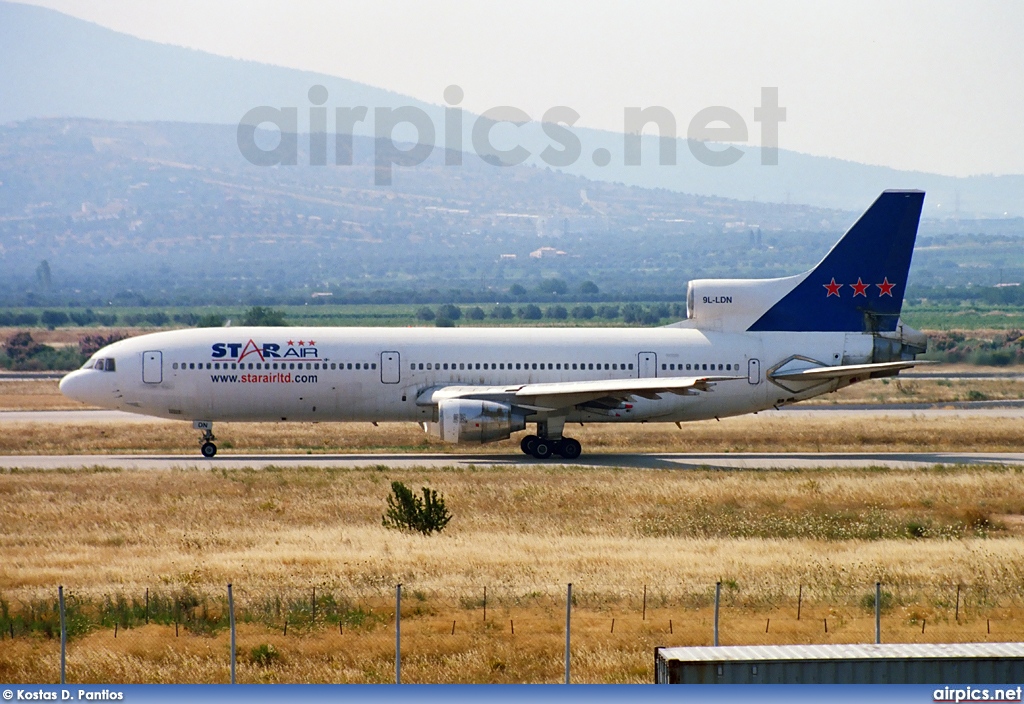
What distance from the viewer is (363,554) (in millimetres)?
27797

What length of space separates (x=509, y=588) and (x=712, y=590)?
3659 mm

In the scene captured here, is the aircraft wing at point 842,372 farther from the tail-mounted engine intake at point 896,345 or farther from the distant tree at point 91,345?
the distant tree at point 91,345

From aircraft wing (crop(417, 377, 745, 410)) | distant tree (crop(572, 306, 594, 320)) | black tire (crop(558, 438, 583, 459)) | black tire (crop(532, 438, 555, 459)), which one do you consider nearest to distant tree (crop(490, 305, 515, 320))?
distant tree (crop(572, 306, 594, 320))

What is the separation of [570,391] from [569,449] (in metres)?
2.78

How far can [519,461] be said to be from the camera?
43906 mm

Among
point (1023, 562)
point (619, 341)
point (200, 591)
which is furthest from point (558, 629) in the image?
point (619, 341)

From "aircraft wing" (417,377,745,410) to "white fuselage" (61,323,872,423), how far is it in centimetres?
54

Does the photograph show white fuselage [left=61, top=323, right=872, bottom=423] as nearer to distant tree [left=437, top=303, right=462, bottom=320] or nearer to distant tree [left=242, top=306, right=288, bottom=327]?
distant tree [left=242, top=306, right=288, bottom=327]

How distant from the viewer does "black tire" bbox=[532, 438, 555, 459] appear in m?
44.5

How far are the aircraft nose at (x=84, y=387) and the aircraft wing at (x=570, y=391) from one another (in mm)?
10962

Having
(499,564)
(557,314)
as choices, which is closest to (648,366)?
(499,564)

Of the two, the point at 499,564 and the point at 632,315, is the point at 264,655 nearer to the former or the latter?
the point at 499,564

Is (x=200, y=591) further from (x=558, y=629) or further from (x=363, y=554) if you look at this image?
(x=558, y=629)

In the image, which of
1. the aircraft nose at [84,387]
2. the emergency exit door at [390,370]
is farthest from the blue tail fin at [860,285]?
the aircraft nose at [84,387]
